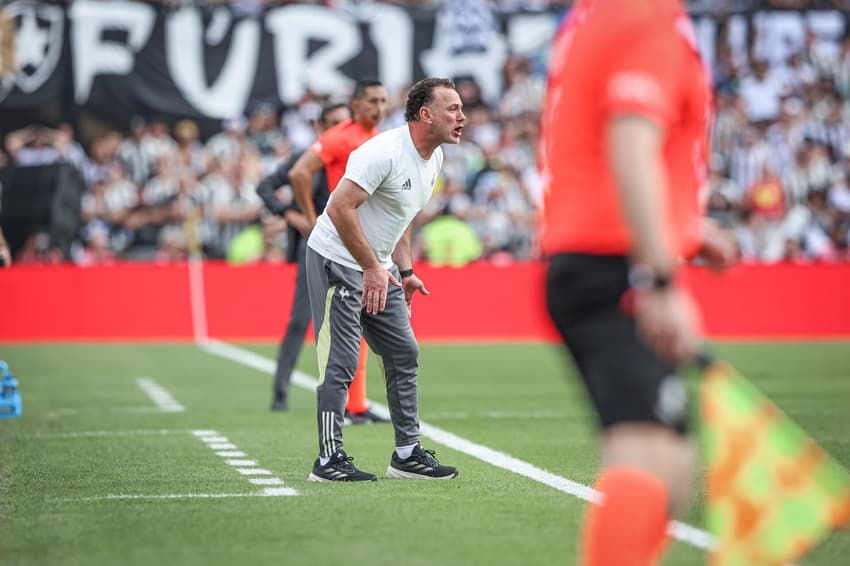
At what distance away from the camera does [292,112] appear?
25.4 meters

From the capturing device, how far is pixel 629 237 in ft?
13.5

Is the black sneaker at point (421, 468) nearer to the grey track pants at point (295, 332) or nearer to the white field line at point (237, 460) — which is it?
the white field line at point (237, 460)

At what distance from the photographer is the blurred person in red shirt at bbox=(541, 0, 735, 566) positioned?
3994mm

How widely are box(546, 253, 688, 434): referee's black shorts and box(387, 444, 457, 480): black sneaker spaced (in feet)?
12.5

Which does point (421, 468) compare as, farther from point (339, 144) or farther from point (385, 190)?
point (339, 144)

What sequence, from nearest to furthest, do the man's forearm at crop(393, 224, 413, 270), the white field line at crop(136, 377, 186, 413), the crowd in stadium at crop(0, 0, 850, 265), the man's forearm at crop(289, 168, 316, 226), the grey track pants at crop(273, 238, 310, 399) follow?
1. the man's forearm at crop(393, 224, 413, 270)
2. the man's forearm at crop(289, 168, 316, 226)
3. the grey track pants at crop(273, 238, 310, 399)
4. the white field line at crop(136, 377, 186, 413)
5. the crowd in stadium at crop(0, 0, 850, 265)

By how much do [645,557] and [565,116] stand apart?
4.06ft

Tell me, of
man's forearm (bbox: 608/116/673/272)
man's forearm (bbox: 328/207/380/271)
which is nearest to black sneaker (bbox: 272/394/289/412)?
man's forearm (bbox: 328/207/380/271)

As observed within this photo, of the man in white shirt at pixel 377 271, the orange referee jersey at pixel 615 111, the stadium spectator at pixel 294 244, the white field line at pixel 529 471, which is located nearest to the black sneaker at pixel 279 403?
the stadium spectator at pixel 294 244

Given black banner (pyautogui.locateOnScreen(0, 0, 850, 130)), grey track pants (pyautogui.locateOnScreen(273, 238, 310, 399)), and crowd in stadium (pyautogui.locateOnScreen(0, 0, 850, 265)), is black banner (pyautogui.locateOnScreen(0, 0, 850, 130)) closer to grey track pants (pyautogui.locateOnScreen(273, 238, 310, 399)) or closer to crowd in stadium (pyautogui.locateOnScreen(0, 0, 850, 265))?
crowd in stadium (pyautogui.locateOnScreen(0, 0, 850, 265))

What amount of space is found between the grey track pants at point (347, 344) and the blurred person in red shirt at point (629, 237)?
3.60 meters

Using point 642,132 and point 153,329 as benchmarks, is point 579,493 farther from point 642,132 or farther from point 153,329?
point 153,329

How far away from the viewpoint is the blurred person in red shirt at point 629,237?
157 inches

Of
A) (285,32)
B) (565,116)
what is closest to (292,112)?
(285,32)
